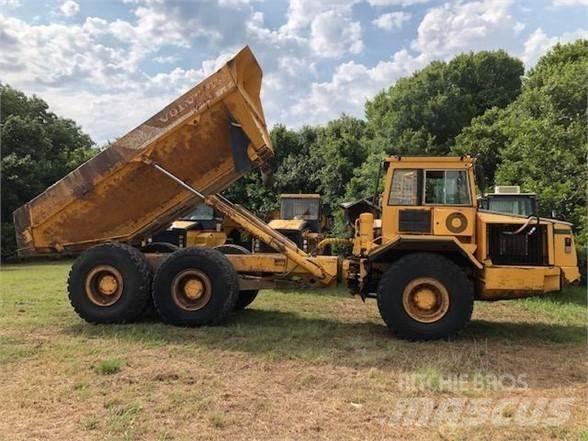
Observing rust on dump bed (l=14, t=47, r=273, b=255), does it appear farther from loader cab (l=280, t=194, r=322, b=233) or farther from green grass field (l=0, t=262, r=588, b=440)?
loader cab (l=280, t=194, r=322, b=233)

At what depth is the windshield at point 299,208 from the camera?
16.0m

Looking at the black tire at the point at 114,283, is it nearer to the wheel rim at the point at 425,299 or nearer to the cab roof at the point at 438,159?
the wheel rim at the point at 425,299

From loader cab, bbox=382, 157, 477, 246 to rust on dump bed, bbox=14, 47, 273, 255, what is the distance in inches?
80.8

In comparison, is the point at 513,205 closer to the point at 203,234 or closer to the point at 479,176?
the point at 479,176

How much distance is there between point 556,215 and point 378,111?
2106 cm

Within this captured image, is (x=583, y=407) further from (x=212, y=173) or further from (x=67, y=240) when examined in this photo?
(x=67, y=240)

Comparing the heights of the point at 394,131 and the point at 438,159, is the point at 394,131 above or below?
above

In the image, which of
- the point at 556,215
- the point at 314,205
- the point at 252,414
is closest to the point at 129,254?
the point at 252,414

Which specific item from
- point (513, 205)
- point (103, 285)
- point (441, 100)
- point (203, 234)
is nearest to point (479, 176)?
point (513, 205)

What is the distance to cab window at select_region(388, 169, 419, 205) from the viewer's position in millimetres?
8070

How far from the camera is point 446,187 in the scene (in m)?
8.02

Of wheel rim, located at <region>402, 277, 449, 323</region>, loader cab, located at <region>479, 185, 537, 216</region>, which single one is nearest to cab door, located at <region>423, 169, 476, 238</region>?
wheel rim, located at <region>402, 277, 449, 323</region>

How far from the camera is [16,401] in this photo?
17.1ft

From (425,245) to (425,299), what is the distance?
28.7 inches
